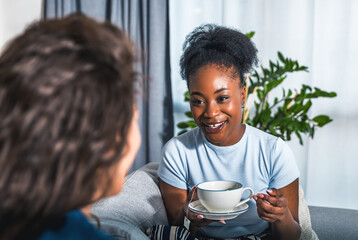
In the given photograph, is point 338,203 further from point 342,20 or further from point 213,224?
point 213,224

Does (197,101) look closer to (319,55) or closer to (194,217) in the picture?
(194,217)

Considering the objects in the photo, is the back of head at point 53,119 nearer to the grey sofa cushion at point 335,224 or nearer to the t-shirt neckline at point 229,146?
the t-shirt neckline at point 229,146

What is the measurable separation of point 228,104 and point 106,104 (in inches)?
33.1

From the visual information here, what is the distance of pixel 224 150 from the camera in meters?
1.44

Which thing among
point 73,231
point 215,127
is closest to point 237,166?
point 215,127

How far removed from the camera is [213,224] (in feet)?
4.66

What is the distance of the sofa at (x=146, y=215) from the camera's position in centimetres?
122

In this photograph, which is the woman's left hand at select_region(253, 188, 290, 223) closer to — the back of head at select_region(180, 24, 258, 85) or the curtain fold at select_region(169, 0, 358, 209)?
the back of head at select_region(180, 24, 258, 85)

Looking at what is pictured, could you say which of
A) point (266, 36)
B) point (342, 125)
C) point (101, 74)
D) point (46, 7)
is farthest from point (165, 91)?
point (101, 74)

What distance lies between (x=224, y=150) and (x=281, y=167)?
0.21 m

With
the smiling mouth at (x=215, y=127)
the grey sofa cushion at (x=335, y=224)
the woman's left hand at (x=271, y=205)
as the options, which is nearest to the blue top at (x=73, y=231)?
the woman's left hand at (x=271, y=205)

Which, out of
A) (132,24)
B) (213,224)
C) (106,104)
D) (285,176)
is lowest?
(213,224)

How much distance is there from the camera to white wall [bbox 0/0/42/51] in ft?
9.96

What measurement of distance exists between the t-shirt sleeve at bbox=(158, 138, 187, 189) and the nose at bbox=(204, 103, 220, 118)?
0.24 m
